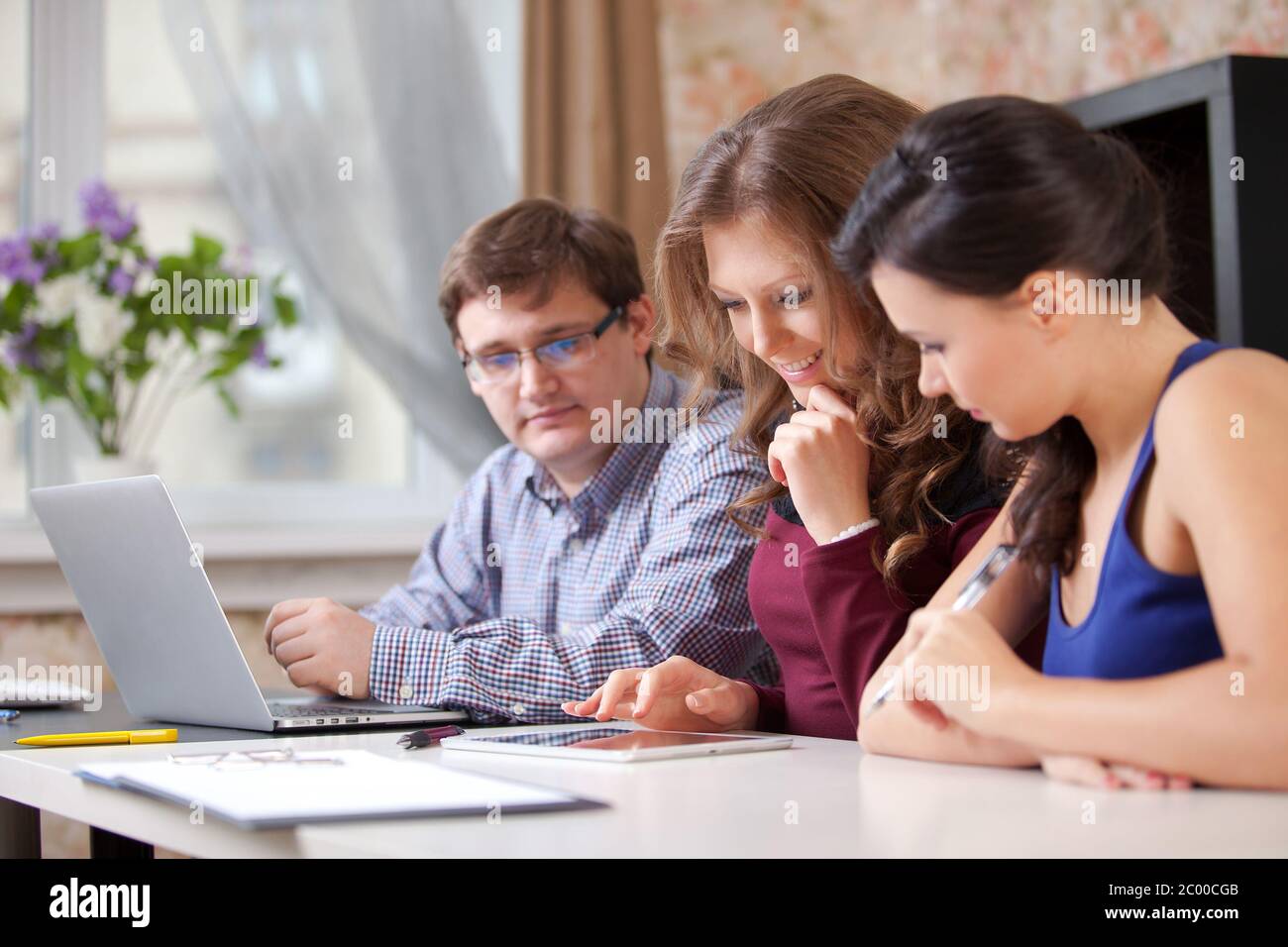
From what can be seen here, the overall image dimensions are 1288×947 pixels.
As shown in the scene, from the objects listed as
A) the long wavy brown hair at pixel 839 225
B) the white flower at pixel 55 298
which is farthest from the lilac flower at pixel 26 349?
the long wavy brown hair at pixel 839 225

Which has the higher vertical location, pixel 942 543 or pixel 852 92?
pixel 852 92

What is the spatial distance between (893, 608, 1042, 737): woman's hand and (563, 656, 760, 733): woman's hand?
1.09 feet

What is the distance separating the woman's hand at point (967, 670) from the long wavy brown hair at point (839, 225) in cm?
30

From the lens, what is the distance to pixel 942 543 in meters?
1.33

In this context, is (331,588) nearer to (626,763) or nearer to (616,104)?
(616,104)

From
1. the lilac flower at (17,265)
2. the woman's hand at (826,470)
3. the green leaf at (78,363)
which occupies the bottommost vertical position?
the woman's hand at (826,470)

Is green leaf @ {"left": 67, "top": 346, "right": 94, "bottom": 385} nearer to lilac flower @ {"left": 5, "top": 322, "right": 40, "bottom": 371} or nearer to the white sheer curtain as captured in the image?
lilac flower @ {"left": 5, "top": 322, "right": 40, "bottom": 371}

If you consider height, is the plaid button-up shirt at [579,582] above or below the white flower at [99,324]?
below

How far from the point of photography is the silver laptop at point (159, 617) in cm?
126

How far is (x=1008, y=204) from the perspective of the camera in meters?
0.89

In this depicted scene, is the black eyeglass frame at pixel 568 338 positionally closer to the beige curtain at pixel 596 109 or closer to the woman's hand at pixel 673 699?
the woman's hand at pixel 673 699

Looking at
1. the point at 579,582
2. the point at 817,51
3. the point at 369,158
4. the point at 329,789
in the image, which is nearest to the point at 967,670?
the point at 329,789
